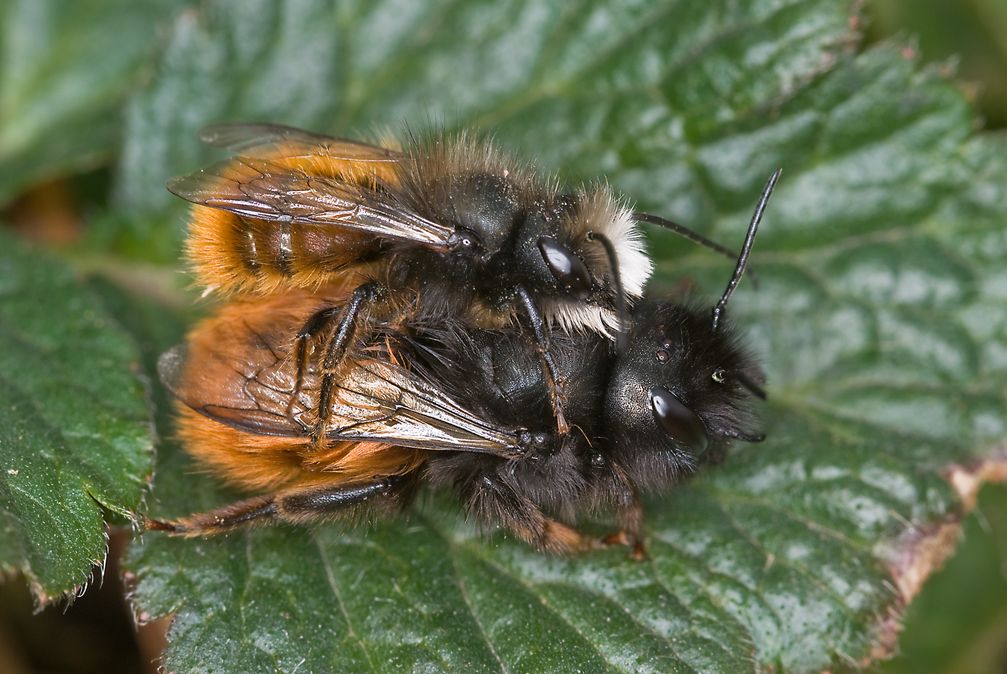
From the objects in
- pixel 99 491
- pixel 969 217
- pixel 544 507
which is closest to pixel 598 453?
pixel 544 507

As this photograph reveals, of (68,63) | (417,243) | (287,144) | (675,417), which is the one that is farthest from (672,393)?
(68,63)

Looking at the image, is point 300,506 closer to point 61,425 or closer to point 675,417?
point 61,425

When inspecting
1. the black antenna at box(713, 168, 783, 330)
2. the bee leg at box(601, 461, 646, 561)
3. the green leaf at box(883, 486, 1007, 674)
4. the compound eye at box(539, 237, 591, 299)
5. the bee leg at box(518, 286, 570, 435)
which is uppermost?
the black antenna at box(713, 168, 783, 330)

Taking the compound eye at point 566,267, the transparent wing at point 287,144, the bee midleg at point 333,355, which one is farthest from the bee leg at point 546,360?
the transparent wing at point 287,144

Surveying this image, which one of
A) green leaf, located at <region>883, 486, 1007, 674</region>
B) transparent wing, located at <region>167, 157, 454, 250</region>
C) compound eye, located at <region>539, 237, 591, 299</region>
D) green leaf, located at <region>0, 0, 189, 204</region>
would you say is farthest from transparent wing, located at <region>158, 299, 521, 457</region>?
green leaf, located at <region>883, 486, 1007, 674</region>

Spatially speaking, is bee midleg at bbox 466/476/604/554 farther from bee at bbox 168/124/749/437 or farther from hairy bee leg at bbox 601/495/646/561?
bee at bbox 168/124/749/437

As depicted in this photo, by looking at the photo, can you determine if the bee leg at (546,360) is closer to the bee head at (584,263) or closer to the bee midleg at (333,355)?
the bee head at (584,263)
